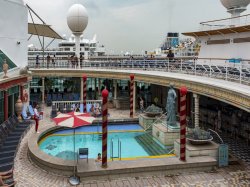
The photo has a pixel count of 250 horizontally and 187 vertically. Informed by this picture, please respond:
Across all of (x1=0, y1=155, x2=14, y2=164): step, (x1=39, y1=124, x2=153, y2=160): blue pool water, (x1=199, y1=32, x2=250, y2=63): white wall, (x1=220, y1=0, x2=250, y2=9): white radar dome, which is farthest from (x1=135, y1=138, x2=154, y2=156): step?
(x1=220, y1=0, x2=250, y2=9): white radar dome

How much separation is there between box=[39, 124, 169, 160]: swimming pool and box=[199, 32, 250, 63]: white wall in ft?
30.6

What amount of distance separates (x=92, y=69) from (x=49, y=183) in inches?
788

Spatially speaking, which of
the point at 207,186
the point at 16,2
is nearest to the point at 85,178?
the point at 207,186

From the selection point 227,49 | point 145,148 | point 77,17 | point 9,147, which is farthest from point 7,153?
point 77,17

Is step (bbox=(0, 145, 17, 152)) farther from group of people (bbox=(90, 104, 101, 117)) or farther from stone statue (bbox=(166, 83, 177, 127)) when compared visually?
group of people (bbox=(90, 104, 101, 117))

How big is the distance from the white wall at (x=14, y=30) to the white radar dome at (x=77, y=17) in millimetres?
10291

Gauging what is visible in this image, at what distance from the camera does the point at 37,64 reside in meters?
31.0

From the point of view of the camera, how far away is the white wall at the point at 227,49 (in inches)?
838

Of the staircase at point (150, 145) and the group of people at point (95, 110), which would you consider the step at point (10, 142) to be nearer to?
the staircase at point (150, 145)

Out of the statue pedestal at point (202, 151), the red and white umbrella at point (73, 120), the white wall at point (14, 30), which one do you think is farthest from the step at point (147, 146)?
the white wall at point (14, 30)

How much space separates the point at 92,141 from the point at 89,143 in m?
0.49

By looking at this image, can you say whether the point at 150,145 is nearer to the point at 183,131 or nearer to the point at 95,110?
the point at 183,131

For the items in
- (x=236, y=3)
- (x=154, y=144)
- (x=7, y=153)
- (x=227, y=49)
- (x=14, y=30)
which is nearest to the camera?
(x=7, y=153)

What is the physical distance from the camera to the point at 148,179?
468 inches
